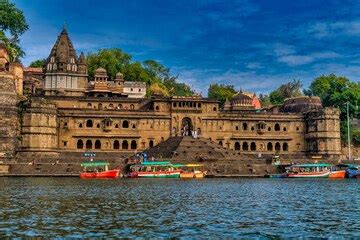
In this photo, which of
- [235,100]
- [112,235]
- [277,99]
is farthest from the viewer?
[277,99]

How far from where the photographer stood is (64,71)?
9138 centimetres

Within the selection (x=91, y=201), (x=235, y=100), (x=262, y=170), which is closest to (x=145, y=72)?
(x=235, y=100)

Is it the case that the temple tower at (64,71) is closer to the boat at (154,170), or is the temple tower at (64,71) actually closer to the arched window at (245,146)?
the boat at (154,170)

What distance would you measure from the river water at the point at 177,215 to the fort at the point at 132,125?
3358 cm

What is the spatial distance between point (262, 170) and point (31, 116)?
34072mm

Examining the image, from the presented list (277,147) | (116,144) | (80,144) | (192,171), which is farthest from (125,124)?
(277,147)

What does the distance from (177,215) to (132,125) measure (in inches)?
2319

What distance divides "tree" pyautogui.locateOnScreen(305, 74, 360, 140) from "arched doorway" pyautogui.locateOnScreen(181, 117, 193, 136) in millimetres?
29510

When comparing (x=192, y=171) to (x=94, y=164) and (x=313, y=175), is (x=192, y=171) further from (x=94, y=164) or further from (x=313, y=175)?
(x=313, y=175)

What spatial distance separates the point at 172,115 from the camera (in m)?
84.9

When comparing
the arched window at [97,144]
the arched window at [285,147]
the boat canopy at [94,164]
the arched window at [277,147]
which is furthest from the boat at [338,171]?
the arched window at [97,144]

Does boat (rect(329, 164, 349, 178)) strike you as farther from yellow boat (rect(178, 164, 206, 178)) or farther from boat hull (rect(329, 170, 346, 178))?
yellow boat (rect(178, 164, 206, 178))

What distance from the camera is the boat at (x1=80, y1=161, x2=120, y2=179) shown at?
64.7 metres

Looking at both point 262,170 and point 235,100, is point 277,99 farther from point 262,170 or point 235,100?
point 262,170
